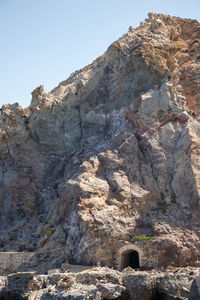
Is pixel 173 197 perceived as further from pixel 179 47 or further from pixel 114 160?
pixel 179 47

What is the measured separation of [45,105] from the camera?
36.9 m

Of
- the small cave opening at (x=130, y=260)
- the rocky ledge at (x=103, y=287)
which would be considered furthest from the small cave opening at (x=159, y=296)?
the small cave opening at (x=130, y=260)

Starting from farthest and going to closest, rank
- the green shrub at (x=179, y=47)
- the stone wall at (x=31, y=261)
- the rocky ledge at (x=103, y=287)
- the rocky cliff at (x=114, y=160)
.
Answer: the green shrub at (x=179, y=47) < the stone wall at (x=31, y=261) < the rocky cliff at (x=114, y=160) < the rocky ledge at (x=103, y=287)

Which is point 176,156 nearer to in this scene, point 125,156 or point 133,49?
point 125,156

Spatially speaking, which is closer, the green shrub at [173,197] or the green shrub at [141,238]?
the green shrub at [141,238]

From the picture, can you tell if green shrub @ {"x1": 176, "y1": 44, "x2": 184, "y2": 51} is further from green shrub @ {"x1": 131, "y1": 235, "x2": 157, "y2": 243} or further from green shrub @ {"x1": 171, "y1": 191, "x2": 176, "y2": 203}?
green shrub @ {"x1": 131, "y1": 235, "x2": 157, "y2": 243}

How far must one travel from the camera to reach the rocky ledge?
1534 cm

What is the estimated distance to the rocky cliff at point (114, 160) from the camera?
2464 cm

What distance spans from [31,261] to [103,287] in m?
12.1

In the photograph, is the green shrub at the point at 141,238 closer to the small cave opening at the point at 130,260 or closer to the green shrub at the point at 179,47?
the small cave opening at the point at 130,260

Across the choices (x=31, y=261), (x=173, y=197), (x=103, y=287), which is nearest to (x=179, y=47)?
(x=173, y=197)

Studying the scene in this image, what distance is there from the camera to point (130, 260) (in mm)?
25625

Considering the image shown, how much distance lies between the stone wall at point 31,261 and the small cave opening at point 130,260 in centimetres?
470

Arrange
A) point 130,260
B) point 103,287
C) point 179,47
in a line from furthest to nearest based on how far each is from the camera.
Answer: point 179,47
point 130,260
point 103,287
